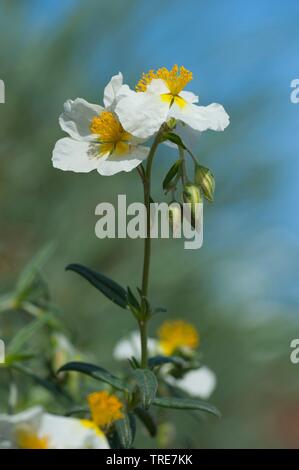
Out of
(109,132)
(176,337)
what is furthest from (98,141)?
(176,337)

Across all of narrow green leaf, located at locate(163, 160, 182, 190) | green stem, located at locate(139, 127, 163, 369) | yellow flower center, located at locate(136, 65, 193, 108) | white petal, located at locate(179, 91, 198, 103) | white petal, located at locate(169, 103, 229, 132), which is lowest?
green stem, located at locate(139, 127, 163, 369)

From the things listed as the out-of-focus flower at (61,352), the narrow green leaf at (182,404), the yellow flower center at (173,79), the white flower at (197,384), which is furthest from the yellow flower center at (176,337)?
the yellow flower center at (173,79)

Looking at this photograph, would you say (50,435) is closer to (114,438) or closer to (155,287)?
(114,438)

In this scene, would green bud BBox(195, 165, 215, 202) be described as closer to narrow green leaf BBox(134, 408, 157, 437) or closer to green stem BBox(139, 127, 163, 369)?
green stem BBox(139, 127, 163, 369)

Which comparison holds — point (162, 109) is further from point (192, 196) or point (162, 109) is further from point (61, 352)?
point (61, 352)

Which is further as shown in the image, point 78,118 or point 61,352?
point 61,352

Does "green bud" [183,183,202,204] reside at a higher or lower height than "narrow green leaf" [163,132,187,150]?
lower

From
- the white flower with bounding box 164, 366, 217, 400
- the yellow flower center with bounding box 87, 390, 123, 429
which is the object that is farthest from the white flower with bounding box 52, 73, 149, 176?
the white flower with bounding box 164, 366, 217, 400

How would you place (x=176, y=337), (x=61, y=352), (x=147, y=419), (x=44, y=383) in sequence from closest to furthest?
(x=147, y=419) → (x=44, y=383) → (x=61, y=352) → (x=176, y=337)
